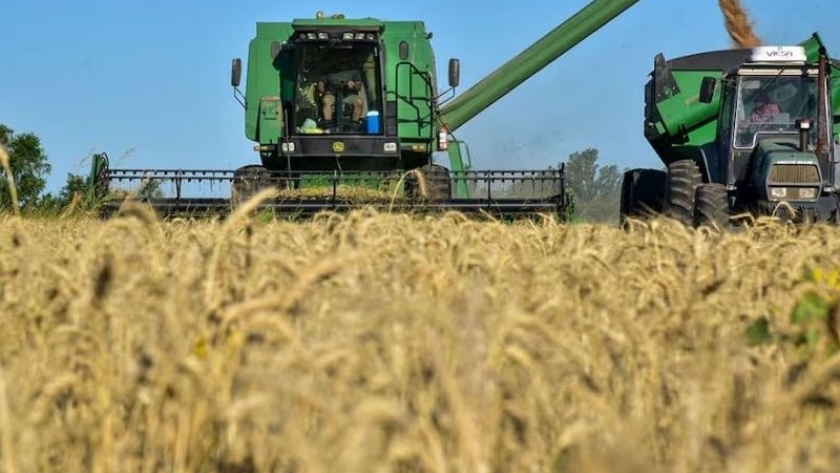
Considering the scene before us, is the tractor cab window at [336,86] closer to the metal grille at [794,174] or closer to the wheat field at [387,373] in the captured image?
the metal grille at [794,174]

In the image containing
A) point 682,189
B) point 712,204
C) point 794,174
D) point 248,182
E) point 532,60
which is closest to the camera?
point 712,204

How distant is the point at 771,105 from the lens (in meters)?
12.0

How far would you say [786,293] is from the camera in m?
3.03

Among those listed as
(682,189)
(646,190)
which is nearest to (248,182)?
(682,189)

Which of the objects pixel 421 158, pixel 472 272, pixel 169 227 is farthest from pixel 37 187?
pixel 472 272

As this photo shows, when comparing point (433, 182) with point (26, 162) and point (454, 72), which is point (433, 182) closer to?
point (454, 72)

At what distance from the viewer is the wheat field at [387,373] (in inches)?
56.2

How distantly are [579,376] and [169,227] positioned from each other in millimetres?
4209

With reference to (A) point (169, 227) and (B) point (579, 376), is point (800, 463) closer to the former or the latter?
(B) point (579, 376)

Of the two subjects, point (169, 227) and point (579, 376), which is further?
point (169, 227)

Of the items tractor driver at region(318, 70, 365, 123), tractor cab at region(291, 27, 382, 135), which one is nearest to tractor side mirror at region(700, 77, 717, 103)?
tractor cab at region(291, 27, 382, 135)

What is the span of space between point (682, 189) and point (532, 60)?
7087 millimetres

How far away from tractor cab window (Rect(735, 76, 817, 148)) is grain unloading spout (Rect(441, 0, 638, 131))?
21.1ft

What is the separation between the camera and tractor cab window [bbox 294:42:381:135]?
14.1 m
